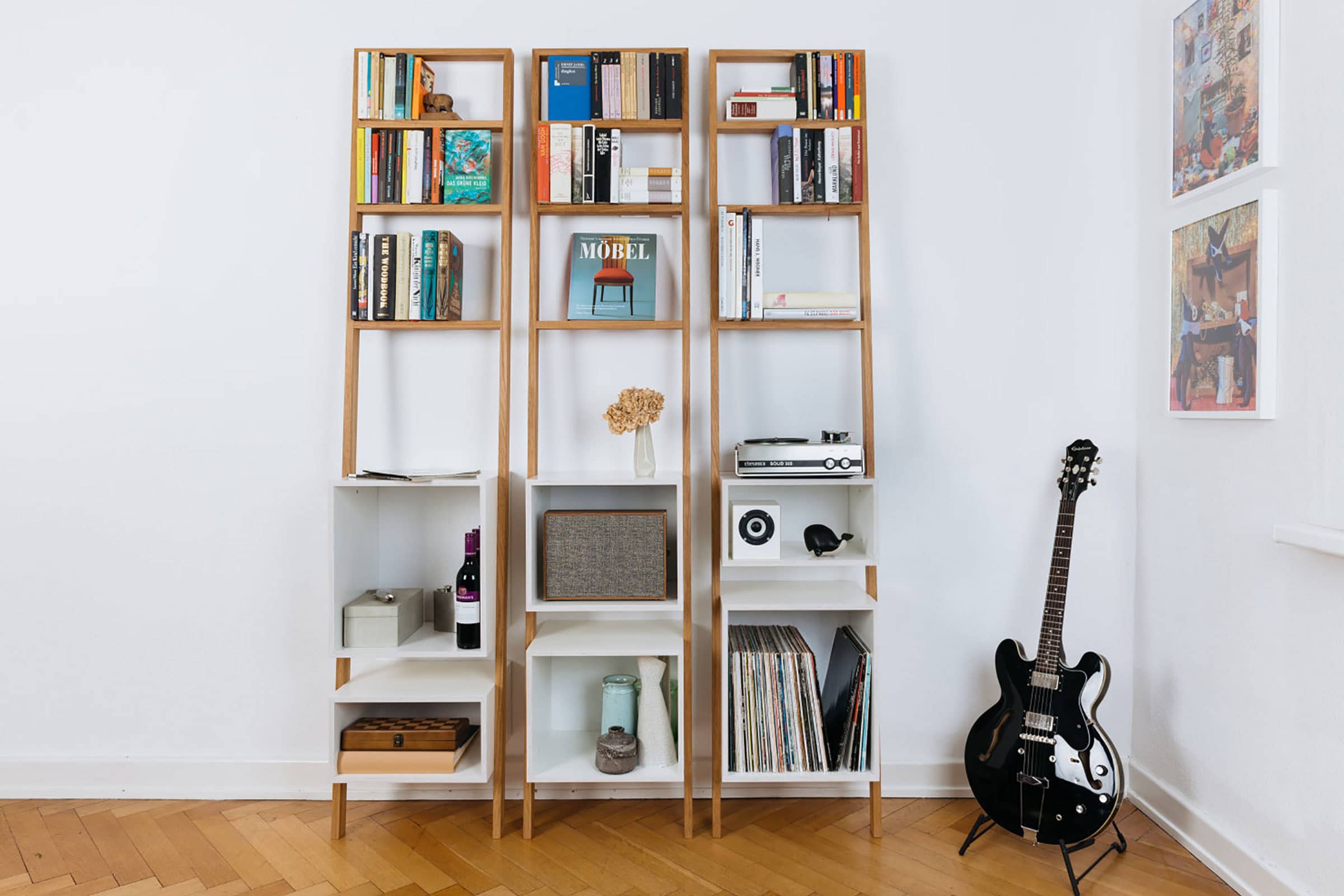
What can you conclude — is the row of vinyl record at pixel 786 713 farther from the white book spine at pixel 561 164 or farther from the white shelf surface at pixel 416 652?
the white book spine at pixel 561 164

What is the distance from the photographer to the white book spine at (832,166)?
93.4 inches

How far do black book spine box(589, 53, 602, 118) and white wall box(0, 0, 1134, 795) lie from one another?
0.60ft

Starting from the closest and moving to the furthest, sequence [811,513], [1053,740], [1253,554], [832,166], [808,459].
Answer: [1253,554] < [1053,740] < [808,459] < [832,166] < [811,513]

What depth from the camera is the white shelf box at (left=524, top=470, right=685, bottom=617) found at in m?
2.29

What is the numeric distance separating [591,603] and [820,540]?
62cm

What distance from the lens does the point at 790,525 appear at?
2572 millimetres

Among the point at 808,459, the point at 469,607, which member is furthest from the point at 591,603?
the point at 808,459

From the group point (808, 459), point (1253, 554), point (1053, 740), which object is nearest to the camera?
point (1253, 554)

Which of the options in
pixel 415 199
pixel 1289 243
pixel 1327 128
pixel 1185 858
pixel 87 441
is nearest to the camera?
pixel 1327 128

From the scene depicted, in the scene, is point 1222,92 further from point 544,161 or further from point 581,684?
point 581,684

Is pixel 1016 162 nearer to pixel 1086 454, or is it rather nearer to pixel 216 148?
pixel 1086 454

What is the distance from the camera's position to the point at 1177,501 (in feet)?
7.73

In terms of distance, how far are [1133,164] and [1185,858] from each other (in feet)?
6.25

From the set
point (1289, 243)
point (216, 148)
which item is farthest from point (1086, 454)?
point (216, 148)
